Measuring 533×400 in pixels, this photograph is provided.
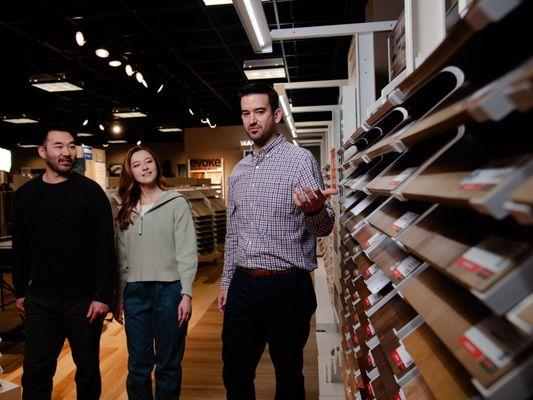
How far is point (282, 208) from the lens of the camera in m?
2.12

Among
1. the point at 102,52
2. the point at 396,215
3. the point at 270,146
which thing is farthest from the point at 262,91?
the point at 102,52

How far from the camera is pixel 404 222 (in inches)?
48.9

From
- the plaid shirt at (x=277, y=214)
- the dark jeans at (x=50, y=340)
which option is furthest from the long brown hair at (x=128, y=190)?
the plaid shirt at (x=277, y=214)

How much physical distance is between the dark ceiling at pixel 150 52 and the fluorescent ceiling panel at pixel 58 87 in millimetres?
318

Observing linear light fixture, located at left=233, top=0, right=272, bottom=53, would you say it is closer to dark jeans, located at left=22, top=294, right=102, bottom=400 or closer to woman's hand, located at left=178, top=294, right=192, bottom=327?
woman's hand, located at left=178, top=294, right=192, bottom=327

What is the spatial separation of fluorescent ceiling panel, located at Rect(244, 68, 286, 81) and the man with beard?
7.56 metres

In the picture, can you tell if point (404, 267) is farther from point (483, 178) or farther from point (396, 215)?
point (483, 178)

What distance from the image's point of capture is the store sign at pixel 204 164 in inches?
619

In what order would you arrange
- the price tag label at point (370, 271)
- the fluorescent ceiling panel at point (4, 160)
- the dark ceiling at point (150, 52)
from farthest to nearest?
1. the dark ceiling at point (150, 52)
2. the fluorescent ceiling panel at point (4, 160)
3. the price tag label at point (370, 271)

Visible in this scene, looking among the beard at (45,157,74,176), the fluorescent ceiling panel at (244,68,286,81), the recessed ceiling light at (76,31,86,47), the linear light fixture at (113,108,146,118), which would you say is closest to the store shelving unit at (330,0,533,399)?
the beard at (45,157,74,176)

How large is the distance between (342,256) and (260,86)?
69.8 inches

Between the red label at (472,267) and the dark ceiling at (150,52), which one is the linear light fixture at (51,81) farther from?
the red label at (472,267)

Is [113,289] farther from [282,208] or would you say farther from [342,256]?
[342,256]

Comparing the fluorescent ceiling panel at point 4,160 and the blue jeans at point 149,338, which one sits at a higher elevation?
the fluorescent ceiling panel at point 4,160
